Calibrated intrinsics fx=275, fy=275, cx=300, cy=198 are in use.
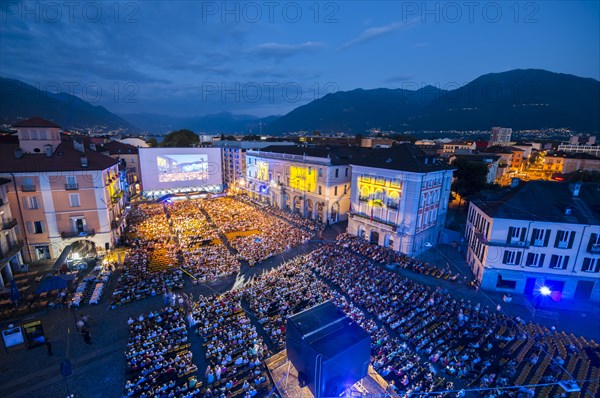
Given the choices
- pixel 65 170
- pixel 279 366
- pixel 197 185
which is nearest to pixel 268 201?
pixel 197 185

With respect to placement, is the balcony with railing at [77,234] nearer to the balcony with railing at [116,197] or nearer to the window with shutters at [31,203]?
the window with shutters at [31,203]

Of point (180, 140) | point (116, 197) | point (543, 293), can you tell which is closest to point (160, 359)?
point (116, 197)

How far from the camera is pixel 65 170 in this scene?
28.9 meters

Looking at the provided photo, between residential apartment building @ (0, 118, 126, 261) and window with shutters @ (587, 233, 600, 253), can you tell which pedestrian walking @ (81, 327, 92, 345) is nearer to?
residential apartment building @ (0, 118, 126, 261)

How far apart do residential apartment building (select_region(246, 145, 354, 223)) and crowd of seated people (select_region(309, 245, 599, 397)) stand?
2059cm

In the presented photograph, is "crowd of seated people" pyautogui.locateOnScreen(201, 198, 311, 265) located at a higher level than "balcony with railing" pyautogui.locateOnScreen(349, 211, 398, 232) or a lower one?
lower

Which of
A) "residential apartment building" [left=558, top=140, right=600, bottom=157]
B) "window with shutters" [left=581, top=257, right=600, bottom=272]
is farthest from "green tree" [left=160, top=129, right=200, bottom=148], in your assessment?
"residential apartment building" [left=558, top=140, right=600, bottom=157]

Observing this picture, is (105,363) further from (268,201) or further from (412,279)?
(268,201)

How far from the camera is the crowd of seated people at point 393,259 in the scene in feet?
94.8

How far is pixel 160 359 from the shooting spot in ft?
52.6

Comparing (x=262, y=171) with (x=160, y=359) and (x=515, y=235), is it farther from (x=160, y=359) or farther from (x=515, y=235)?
(x=160, y=359)

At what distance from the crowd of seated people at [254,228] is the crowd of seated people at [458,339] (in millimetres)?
9917

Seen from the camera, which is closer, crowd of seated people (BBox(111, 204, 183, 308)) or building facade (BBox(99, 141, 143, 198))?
crowd of seated people (BBox(111, 204, 183, 308))

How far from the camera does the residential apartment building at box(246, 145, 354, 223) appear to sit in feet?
148
